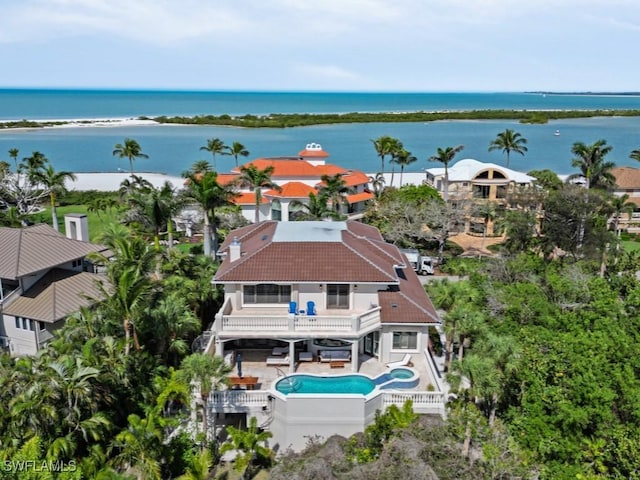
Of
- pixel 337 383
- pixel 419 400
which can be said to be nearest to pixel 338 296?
pixel 337 383

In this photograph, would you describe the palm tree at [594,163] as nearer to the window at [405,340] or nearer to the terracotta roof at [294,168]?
the terracotta roof at [294,168]

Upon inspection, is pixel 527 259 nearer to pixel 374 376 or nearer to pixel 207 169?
pixel 374 376

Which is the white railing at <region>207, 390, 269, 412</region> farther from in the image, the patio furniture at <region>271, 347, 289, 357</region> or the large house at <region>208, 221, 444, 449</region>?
the patio furniture at <region>271, 347, 289, 357</region>

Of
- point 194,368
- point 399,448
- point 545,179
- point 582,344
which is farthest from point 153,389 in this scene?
point 545,179

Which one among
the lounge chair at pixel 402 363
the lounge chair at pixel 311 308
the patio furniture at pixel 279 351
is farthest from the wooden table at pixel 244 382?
the lounge chair at pixel 402 363

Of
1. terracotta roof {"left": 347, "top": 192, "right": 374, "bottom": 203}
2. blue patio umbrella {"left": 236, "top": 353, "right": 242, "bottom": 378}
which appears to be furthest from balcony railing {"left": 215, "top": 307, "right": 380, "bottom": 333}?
terracotta roof {"left": 347, "top": 192, "right": 374, "bottom": 203}

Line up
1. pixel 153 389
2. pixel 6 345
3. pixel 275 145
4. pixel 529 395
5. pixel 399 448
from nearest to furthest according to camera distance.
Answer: pixel 399 448
pixel 529 395
pixel 153 389
pixel 6 345
pixel 275 145
